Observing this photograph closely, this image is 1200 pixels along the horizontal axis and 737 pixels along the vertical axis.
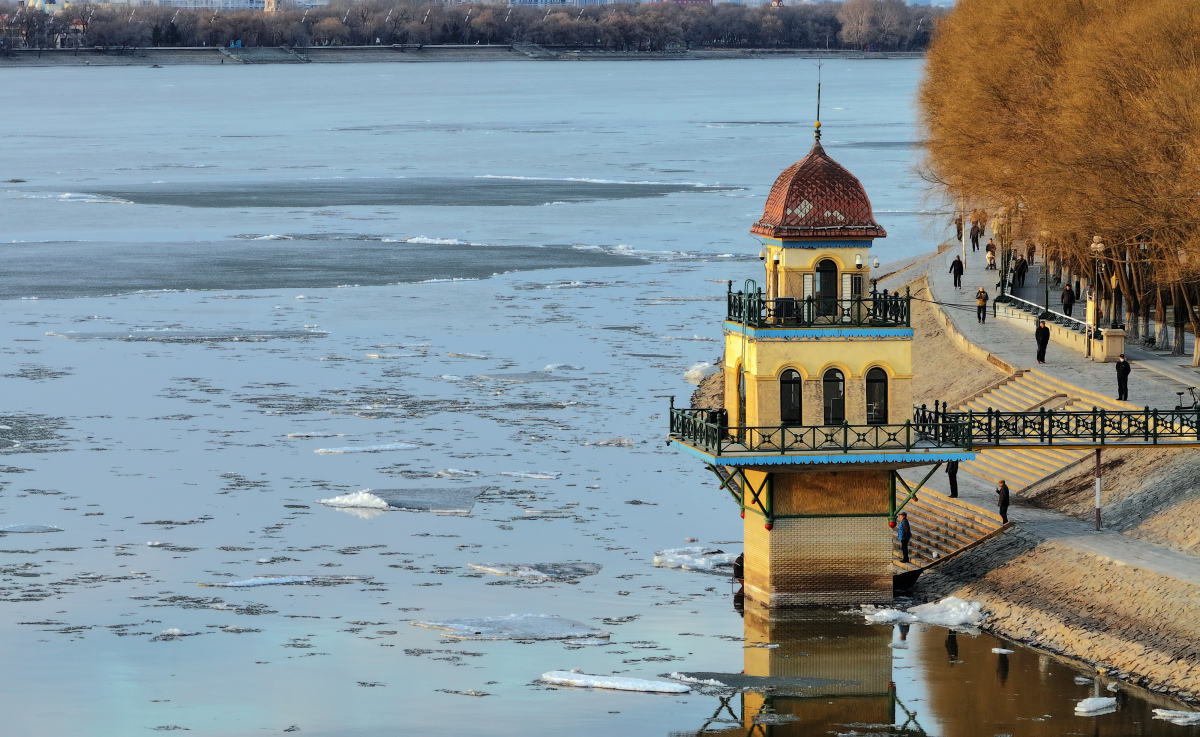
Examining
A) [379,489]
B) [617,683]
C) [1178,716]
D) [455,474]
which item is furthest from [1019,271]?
[1178,716]

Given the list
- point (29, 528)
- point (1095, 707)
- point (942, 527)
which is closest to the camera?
point (1095, 707)

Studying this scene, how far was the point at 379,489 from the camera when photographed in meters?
45.8

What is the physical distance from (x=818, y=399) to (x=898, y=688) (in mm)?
4990

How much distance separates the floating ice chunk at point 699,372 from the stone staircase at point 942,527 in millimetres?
19096

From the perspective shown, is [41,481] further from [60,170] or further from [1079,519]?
[60,170]

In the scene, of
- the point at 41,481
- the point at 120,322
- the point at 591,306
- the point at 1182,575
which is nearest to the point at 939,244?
the point at 591,306

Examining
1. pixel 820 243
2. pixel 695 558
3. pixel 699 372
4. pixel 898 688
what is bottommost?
pixel 699 372

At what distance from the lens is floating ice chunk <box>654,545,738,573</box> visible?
39031mm

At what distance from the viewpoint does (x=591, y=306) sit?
75.1 m

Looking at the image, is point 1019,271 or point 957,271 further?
point 957,271

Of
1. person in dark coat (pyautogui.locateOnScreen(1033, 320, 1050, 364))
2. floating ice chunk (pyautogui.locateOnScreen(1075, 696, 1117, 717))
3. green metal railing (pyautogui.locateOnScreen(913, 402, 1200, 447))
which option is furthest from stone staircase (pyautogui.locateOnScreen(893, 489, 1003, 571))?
person in dark coat (pyautogui.locateOnScreen(1033, 320, 1050, 364))

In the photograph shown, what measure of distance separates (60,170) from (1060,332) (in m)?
94.6

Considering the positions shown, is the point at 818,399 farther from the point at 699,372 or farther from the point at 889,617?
the point at 699,372

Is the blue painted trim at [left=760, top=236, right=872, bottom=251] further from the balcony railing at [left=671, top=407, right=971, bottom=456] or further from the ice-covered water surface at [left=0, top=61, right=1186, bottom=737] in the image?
the ice-covered water surface at [left=0, top=61, right=1186, bottom=737]
